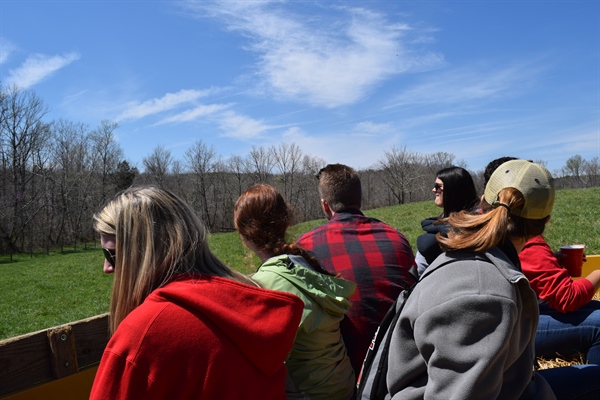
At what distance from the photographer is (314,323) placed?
209cm

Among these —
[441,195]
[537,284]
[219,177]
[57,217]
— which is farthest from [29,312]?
[219,177]

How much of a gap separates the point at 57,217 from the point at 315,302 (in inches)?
2211

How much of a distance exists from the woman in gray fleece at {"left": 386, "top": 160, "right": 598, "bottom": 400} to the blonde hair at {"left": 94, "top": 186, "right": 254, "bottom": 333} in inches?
26.5

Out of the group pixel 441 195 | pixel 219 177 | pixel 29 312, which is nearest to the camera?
pixel 441 195

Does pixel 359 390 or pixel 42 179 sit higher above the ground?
pixel 42 179

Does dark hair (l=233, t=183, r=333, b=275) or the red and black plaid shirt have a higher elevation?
dark hair (l=233, t=183, r=333, b=275)

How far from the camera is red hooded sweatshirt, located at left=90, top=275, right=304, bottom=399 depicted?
138 cm

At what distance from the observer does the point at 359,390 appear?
1.80m

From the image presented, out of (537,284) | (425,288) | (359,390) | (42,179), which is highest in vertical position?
(42,179)

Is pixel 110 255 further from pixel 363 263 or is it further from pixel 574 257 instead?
pixel 574 257

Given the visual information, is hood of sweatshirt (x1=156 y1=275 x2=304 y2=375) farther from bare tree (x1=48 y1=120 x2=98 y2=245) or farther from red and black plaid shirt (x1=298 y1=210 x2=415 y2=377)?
bare tree (x1=48 y1=120 x2=98 y2=245)

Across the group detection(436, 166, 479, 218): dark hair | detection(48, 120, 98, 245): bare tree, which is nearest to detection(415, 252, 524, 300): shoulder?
detection(436, 166, 479, 218): dark hair

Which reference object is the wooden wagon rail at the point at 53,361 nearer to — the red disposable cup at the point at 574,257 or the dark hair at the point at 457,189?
the dark hair at the point at 457,189

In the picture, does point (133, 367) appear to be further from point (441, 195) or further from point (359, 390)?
point (441, 195)
